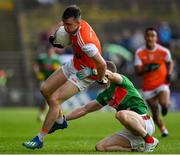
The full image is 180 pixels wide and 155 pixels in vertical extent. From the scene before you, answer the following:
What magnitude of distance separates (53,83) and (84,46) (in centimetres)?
100

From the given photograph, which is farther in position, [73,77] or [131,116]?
[73,77]

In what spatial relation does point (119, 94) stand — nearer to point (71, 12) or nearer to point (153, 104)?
point (71, 12)

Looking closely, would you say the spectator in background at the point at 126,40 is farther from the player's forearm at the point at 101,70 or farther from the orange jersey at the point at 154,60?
the player's forearm at the point at 101,70

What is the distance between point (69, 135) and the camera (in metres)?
19.1

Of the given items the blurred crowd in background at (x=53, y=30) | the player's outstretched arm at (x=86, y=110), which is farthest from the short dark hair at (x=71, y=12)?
the blurred crowd in background at (x=53, y=30)

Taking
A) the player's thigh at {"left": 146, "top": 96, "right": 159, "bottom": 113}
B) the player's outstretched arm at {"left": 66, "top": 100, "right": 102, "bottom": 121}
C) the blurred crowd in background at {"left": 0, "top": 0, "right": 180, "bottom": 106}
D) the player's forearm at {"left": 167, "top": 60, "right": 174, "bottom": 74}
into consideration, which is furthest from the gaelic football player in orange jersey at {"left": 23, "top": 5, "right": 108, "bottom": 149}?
the blurred crowd in background at {"left": 0, "top": 0, "right": 180, "bottom": 106}

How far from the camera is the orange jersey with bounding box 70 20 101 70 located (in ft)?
44.1

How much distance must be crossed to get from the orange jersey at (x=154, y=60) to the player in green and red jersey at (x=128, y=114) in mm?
6784

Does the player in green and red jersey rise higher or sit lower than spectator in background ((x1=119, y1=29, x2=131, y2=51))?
higher

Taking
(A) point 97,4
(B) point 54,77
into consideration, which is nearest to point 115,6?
(A) point 97,4

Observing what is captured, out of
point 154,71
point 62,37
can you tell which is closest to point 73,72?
point 62,37

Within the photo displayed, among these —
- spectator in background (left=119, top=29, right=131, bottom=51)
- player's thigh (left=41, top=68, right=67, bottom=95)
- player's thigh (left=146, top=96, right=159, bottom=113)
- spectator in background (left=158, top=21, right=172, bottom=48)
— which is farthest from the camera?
spectator in background (left=119, top=29, right=131, bottom=51)

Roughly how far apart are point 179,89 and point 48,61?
9966 mm

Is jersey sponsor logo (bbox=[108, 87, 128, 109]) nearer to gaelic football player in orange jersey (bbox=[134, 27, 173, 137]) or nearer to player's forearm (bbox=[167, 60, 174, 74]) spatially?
gaelic football player in orange jersey (bbox=[134, 27, 173, 137])
